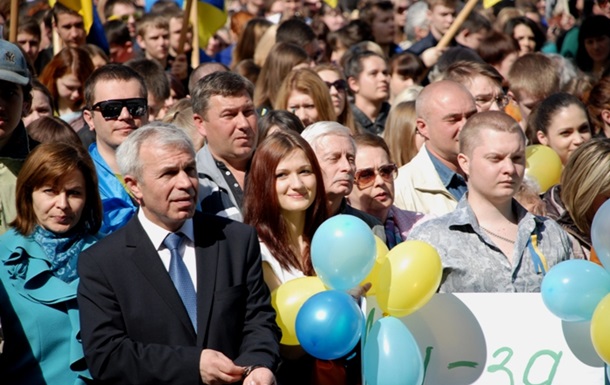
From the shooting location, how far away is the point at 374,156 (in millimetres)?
7188

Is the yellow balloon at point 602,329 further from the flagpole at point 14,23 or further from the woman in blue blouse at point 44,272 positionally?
the flagpole at point 14,23

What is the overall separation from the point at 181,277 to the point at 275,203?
0.93 m

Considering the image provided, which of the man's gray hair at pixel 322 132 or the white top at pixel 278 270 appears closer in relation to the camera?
the white top at pixel 278 270

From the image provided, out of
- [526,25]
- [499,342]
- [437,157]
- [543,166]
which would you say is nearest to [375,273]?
[499,342]

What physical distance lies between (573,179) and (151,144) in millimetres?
2553

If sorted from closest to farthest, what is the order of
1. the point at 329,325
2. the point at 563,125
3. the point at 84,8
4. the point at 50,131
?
the point at 329,325 < the point at 50,131 < the point at 563,125 < the point at 84,8

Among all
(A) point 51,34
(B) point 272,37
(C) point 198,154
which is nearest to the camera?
(C) point 198,154

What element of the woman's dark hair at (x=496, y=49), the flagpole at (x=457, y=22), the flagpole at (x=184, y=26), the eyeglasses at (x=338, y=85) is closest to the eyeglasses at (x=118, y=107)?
→ the eyeglasses at (x=338, y=85)

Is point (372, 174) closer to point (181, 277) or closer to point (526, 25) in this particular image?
point (181, 277)

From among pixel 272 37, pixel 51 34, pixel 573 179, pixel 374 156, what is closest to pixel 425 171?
pixel 374 156

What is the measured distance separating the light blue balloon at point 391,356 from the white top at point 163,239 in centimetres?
90

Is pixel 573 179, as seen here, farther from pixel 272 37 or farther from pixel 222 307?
pixel 272 37

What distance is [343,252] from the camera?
553cm

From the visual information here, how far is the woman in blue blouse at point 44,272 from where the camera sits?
5699 mm
